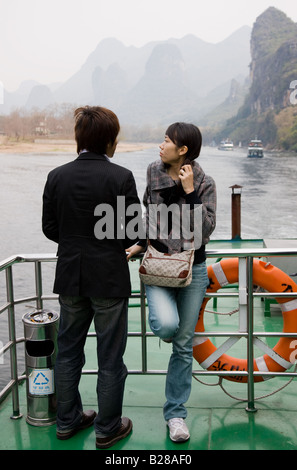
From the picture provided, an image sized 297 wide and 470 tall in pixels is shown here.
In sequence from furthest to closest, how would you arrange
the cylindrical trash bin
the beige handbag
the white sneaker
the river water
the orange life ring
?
the river water < the orange life ring < the cylindrical trash bin < the white sneaker < the beige handbag

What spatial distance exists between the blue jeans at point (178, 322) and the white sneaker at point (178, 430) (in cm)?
2

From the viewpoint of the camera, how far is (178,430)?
196 centimetres

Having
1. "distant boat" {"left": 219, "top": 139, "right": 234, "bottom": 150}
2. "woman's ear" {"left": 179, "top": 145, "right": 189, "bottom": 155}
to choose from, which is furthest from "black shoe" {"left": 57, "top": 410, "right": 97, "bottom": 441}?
"distant boat" {"left": 219, "top": 139, "right": 234, "bottom": 150}

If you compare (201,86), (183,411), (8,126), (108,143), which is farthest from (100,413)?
(201,86)

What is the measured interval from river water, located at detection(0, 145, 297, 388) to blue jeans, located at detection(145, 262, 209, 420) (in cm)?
1681

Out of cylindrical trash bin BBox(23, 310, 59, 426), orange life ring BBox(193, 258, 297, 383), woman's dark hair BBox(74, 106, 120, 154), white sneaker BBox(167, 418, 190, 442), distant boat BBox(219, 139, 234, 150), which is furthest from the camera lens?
distant boat BBox(219, 139, 234, 150)

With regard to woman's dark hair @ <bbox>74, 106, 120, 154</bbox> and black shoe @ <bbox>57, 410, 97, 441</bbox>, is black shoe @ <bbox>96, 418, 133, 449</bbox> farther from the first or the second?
woman's dark hair @ <bbox>74, 106, 120, 154</bbox>

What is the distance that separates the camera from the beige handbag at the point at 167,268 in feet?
6.01

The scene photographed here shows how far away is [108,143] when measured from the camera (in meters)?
1.78

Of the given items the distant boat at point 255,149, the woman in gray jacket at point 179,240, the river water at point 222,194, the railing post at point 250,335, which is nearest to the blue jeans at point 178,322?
the woman in gray jacket at point 179,240

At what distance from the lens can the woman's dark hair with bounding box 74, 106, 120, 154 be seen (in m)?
1.73

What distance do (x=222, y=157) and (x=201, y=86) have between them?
36801 millimetres

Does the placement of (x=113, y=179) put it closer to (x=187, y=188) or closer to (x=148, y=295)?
(x=187, y=188)

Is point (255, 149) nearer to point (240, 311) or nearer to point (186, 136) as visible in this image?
point (240, 311)
